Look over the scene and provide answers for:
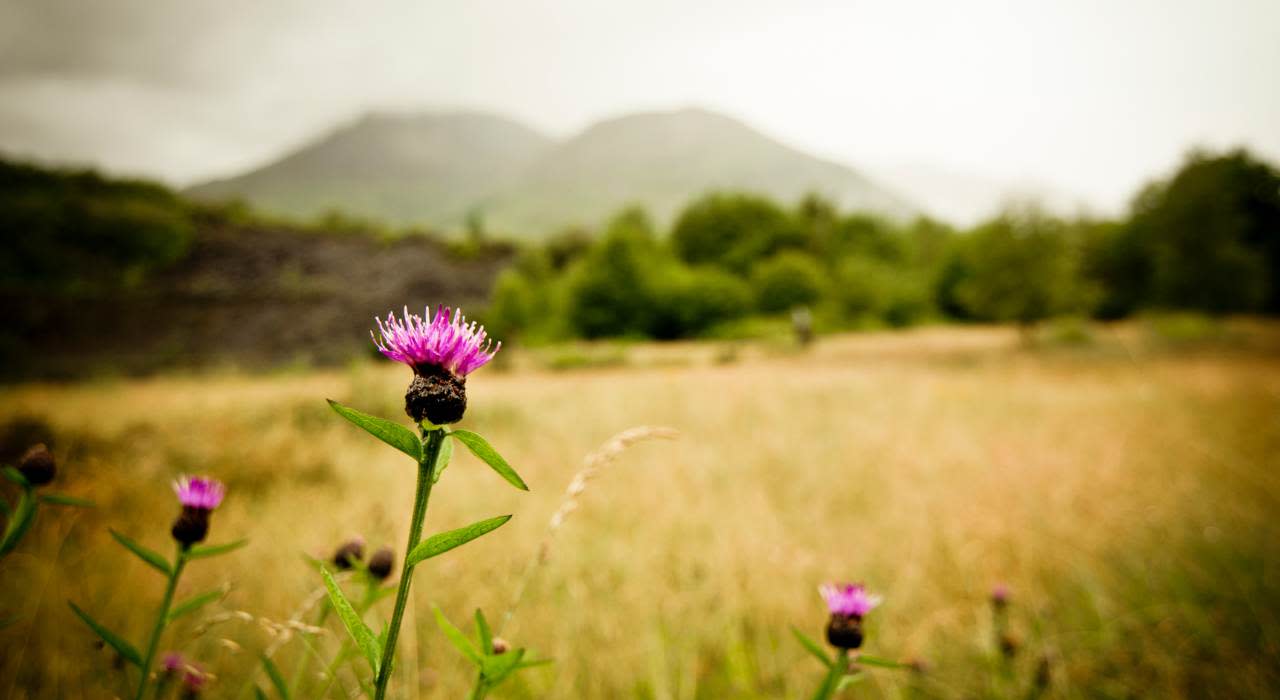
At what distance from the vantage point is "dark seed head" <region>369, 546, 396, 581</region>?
876 mm

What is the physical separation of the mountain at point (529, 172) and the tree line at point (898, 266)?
34.1 meters

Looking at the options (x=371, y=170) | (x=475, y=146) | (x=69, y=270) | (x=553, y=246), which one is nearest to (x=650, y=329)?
(x=553, y=246)

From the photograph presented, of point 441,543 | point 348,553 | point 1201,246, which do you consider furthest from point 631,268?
point 441,543

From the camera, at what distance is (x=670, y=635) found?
1.85 meters

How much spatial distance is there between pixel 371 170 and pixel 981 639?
150726 mm

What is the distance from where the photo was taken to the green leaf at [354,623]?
0.40 metres

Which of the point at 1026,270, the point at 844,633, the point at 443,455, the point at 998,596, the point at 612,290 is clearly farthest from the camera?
the point at 612,290

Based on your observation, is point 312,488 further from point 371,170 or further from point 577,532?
point 371,170

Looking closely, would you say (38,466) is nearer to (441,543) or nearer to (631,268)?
(441,543)

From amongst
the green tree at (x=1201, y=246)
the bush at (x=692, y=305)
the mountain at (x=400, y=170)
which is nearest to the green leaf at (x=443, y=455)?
the green tree at (x=1201, y=246)

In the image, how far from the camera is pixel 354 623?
0.43 m

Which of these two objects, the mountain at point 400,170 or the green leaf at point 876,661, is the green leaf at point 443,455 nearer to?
the green leaf at point 876,661

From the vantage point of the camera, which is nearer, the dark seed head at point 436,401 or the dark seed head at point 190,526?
the dark seed head at point 436,401

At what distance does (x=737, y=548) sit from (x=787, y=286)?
31288 mm
